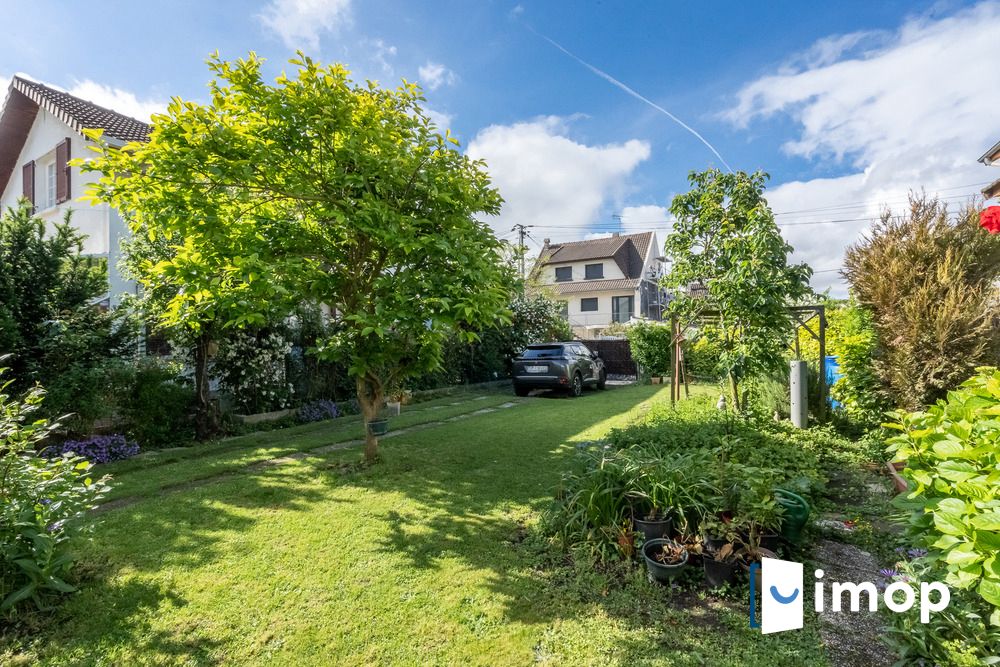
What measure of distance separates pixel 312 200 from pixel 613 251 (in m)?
31.9

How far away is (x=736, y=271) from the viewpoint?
6.55 m

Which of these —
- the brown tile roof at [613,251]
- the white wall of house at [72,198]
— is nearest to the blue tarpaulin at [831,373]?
the white wall of house at [72,198]

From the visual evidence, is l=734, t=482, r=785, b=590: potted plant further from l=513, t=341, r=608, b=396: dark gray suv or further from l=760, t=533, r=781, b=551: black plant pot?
l=513, t=341, r=608, b=396: dark gray suv

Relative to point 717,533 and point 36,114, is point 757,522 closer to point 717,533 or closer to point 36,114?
point 717,533

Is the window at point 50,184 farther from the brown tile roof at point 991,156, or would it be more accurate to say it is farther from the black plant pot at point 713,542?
the brown tile roof at point 991,156

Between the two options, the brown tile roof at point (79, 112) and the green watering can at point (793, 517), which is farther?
the brown tile roof at point (79, 112)

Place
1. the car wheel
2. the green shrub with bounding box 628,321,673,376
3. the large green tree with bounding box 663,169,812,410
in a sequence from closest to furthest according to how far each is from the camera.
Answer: the large green tree with bounding box 663,169,812,410, the car wheel, the green shrub with bounding box 628,321,673,376

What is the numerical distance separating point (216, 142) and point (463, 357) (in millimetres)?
9973

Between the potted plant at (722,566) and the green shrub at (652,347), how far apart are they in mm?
13945

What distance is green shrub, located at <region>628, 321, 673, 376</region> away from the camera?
16.2 metres

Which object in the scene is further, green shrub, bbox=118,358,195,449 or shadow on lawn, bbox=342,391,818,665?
green shrub, bbox=118,358,195,449

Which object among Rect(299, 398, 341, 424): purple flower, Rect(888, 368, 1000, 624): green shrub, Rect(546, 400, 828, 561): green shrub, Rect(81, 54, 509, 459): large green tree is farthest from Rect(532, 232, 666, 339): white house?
Rect(888, 368, 1000, 624): green shrub

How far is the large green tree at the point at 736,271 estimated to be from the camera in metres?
6.43

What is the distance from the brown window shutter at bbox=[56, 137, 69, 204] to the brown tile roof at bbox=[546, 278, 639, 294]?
25.9m
